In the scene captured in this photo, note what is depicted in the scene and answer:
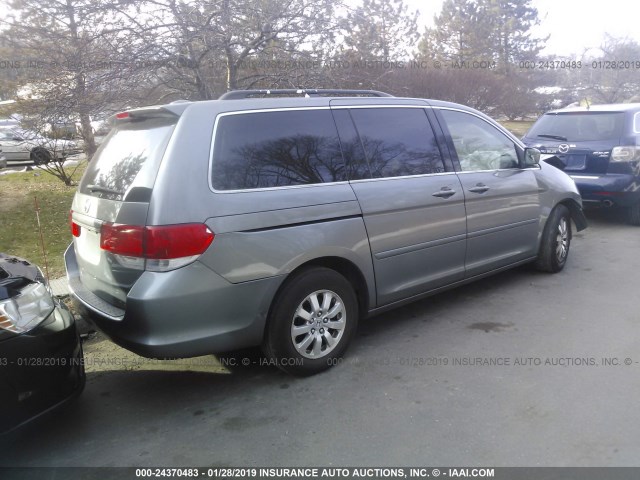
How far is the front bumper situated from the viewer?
246cm

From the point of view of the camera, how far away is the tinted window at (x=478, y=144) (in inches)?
176

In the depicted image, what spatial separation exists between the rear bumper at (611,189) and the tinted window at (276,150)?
5.21 meters

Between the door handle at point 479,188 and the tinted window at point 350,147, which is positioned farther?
the door handle at point 479,188

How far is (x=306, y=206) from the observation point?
10.9ft

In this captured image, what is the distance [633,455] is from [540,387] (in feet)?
2.37

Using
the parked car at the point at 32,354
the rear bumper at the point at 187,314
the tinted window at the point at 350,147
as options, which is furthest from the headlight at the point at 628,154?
the parked car at the point at 32,354

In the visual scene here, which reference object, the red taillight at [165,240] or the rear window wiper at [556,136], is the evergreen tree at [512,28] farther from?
the red taillight at [165,240]

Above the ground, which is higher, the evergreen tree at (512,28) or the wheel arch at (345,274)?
the evergreen tree at (512,28)

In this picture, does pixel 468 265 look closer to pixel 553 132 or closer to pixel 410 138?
pixel 410 138

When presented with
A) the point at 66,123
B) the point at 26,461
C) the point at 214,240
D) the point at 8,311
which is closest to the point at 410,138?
the point at 214,240

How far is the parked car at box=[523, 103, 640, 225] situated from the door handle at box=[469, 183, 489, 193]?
139 inches

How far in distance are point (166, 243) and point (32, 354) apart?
843 mm

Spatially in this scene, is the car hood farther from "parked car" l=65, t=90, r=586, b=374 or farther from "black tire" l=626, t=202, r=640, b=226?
"black tire" l=626, t=202, r=640, b=226

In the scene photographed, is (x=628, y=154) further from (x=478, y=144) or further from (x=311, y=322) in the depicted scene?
(x=311, y=322)
